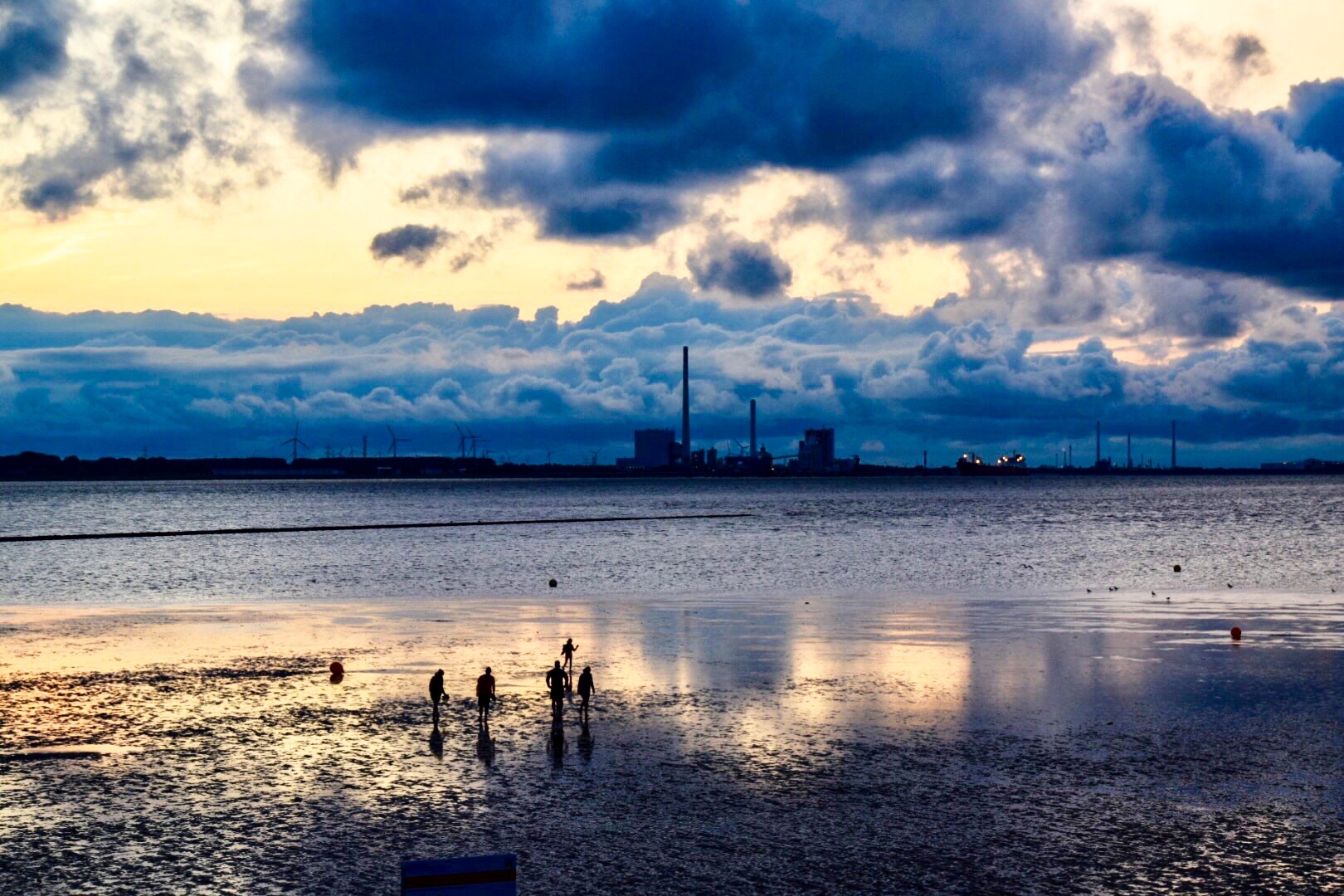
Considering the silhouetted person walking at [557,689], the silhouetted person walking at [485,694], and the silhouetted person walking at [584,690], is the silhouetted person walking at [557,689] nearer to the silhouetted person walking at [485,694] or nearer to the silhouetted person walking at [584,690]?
the silhouetted person walking at [584,690]

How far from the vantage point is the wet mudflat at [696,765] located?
20484mm

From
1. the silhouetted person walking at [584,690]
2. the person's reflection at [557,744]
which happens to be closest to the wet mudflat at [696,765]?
the person's reflection at [557,744]

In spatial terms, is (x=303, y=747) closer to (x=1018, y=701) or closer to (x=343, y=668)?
(x=343, y=668)

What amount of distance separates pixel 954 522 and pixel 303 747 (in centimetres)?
15219

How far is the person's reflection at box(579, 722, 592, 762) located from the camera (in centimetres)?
2819

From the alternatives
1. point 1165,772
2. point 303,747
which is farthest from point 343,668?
point 1165,772

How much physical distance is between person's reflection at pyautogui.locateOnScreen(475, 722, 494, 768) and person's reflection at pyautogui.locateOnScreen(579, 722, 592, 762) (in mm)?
2119

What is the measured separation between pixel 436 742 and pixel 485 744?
124cm

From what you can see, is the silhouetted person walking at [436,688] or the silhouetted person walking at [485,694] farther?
the silhouetted person walking at [436,688]

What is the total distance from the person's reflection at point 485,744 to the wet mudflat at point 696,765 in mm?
144

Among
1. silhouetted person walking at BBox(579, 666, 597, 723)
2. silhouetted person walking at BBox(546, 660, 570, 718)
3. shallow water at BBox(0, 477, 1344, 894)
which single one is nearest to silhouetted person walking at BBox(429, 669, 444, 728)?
shallow water at BBox(0, 477, 1344, 894)

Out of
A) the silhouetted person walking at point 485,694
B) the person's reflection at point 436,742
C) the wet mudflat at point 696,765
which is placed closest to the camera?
the wet mudflat at point 696,765

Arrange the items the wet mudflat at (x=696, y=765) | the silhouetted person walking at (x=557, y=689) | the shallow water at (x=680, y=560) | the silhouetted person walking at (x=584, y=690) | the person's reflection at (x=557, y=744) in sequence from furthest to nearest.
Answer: the shallow water at (x=680, y=560)
the silhouetted person walking at (x=584, y=690)
the silhouetted person walking at (x=557, y=689)
the person's reflection at (x=557, y=744)
the wet mudflat at (x=696, y=765)

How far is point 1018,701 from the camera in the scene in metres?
34.5
